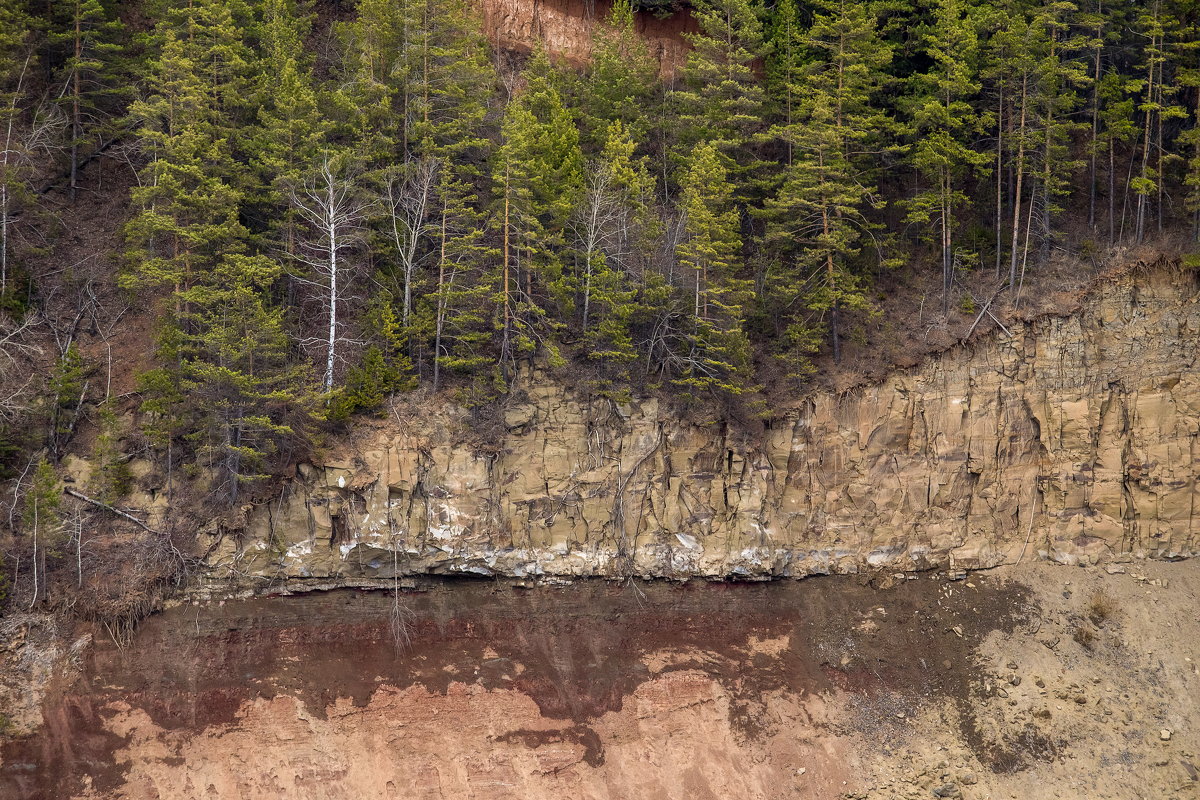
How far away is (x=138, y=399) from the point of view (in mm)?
38438

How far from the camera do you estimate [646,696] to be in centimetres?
3606

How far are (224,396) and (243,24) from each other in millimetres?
14356

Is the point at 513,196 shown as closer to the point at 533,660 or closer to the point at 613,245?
the point at 613,245

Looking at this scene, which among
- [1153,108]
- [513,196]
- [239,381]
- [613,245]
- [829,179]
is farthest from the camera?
[829,179]

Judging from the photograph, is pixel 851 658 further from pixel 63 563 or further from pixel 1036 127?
pixel 63 563

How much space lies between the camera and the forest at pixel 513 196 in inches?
1480

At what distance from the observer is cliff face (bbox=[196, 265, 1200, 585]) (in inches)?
1512

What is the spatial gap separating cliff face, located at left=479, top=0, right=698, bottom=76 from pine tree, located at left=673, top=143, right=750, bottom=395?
11.3 m

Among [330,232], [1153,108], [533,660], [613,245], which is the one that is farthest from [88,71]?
[1153,108]

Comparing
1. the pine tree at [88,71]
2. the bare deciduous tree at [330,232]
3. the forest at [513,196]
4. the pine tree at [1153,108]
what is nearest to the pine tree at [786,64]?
the forest at [513,196]

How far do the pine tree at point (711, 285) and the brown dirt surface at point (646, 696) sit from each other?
6795mm

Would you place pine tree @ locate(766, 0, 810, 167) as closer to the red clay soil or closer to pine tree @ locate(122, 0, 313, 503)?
the red clay soil

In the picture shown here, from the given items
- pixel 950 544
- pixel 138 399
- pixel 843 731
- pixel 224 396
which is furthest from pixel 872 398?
pixel 138 399

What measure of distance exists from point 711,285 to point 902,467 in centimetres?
875
